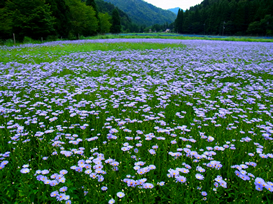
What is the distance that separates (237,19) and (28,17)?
2997 inches

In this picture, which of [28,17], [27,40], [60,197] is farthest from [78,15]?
[60,197]

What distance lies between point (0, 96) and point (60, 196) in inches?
170

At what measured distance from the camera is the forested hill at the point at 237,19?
63.0m

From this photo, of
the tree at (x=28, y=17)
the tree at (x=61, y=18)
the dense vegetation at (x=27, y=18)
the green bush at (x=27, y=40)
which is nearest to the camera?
the dense vegetation at (x=27, y=18)

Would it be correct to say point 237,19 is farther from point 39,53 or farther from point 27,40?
point 39,53

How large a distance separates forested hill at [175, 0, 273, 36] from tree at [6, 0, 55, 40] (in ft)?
229

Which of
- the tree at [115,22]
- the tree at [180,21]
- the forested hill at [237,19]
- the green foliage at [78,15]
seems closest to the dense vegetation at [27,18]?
the green foliage at [78,15]

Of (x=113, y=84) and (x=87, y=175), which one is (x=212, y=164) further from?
(x=113, y=84)

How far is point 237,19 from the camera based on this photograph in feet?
232

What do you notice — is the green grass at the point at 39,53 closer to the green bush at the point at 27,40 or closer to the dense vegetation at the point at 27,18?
the dense vegetation at the point at 27,18

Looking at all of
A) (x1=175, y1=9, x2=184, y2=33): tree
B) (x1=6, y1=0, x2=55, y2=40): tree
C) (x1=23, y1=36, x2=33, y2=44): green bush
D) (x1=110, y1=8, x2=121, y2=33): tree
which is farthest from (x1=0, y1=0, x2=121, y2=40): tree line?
(x1=175, y1=9, x2=184, y2=33): tree

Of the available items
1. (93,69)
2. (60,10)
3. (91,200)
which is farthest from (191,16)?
(91,200)

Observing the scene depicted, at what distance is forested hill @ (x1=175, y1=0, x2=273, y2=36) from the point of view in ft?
207

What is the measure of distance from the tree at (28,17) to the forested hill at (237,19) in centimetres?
6971
